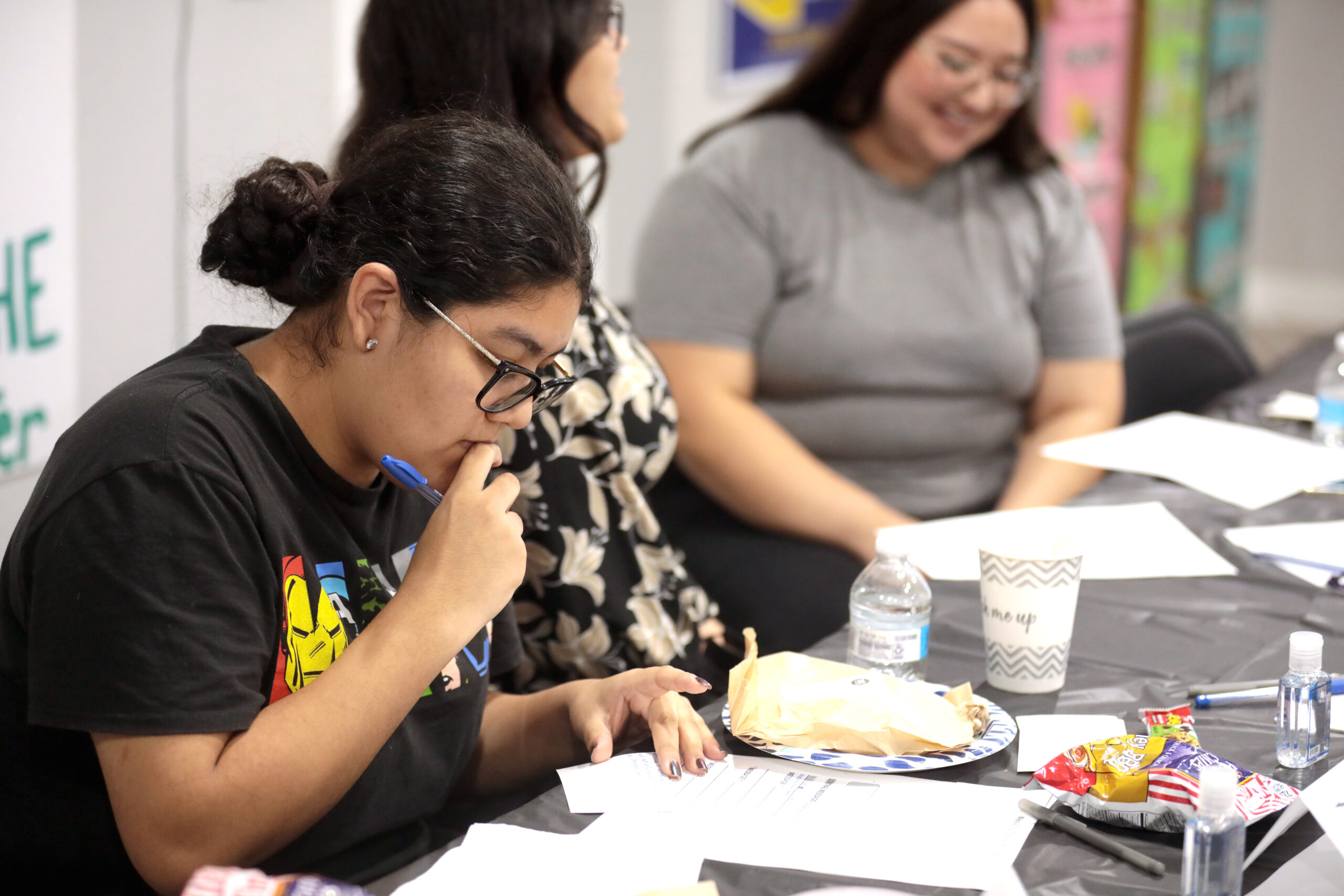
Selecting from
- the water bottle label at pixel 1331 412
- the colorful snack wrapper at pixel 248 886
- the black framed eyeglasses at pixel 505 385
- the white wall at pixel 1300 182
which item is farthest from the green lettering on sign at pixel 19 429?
the white wall at pixel 1300 182

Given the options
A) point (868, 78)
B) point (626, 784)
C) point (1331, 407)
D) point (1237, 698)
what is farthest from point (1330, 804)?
point (868, 78)

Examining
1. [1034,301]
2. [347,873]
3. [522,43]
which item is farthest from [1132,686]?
[1034,301]

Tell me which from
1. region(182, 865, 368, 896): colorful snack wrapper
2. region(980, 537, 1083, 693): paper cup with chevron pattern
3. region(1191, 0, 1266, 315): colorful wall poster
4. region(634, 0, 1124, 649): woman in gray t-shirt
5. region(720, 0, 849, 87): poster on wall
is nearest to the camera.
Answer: region(182, 865, 368, 896): colorful snack wrapper

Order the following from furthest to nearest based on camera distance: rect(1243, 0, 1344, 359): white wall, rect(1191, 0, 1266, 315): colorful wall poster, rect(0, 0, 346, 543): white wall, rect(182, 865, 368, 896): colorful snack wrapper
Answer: rect(1243, 0, 1344, 359): white wall, rect(1191, 0, 1266, 315): colorful wall poster, rect(0, 0, 346, 543): white wall, rect(182, 865, 368, 896): colorful snack wrapper

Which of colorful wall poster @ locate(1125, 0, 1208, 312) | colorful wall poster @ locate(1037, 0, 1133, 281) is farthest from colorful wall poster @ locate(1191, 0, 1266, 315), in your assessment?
Answer: colorful wall poster @ locate(1037, 0, 1133, 281)

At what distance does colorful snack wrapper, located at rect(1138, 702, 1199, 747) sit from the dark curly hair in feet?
1.96

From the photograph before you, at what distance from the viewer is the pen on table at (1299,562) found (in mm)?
1438

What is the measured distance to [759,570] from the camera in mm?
1939

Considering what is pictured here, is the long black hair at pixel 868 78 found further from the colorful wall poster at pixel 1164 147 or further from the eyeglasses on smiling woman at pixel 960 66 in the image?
the colorful wall poster at pixel 1164 147

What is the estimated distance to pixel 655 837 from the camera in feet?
2.83

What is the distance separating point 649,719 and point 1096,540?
0.76 m

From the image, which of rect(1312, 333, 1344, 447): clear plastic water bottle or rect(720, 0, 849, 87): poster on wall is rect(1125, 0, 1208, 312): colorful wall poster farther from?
rect(1312, 333, 1344, 447): clear plastic water bottle

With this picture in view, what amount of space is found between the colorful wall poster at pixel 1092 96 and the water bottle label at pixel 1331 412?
3.06 metres

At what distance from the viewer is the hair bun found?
41.2 inches
